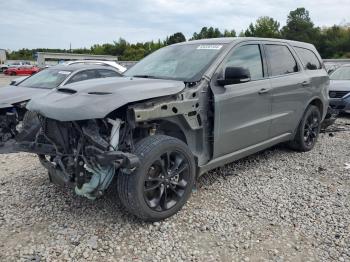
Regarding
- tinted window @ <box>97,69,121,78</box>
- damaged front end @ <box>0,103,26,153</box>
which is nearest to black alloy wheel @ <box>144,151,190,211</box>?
damaged front end @ <box>0,103,26,153</box>

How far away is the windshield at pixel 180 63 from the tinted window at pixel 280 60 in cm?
100

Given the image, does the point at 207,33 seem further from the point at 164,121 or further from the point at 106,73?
the point at 164,121

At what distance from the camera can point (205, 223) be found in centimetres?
356

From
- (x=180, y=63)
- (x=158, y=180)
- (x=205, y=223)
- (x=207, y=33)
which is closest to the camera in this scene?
(x=158, y=180)

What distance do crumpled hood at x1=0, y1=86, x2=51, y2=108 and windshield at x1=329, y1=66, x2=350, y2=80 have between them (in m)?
8.03

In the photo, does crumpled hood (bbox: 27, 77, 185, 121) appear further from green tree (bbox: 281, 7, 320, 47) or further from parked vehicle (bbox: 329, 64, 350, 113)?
green tree (bbox: 281, 7, 320, 47)

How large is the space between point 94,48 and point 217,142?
8465 cm

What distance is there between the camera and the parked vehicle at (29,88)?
6.69 metres

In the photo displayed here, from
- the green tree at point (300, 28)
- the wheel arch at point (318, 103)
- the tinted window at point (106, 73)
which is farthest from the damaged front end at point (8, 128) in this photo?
the green tree at point (300, 28)

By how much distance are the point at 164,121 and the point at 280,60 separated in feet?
7.90

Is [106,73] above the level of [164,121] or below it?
above

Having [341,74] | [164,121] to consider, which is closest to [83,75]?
[164,121]

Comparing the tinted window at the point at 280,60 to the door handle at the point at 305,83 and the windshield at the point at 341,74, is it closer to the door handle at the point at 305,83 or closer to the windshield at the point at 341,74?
the door handle at the point at 305,83

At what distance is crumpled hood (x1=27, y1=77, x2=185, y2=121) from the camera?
123 inches
